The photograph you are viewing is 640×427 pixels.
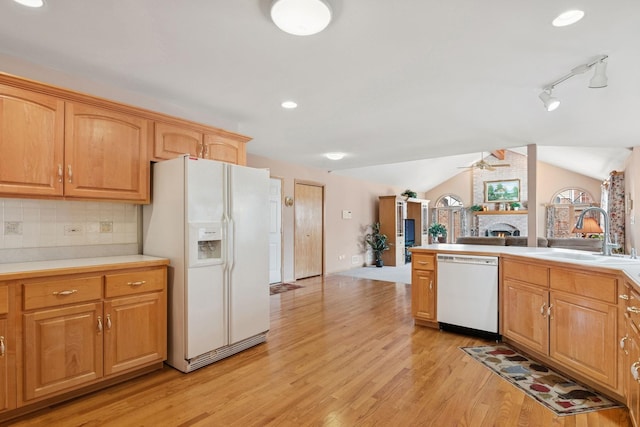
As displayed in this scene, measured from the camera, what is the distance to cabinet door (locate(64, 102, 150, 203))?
2.30 metres

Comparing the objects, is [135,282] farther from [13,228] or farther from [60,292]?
[13,228]

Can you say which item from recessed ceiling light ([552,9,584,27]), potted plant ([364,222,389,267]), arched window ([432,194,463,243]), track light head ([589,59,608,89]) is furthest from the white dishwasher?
arched window ([432,194,463,243])

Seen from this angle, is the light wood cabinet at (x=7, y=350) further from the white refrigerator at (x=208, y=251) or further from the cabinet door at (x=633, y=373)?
the cabinet door at (x=633, y=373)

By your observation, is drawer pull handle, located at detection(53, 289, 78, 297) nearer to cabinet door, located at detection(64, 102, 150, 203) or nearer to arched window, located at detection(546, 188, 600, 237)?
cabinet door, located at detection(64, 102, 150, 203)

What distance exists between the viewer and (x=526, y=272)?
2816 millimetres

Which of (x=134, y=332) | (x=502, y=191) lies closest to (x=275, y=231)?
(x=134, y=332)

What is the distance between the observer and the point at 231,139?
11.0ft

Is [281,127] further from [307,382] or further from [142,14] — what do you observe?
[307,382]

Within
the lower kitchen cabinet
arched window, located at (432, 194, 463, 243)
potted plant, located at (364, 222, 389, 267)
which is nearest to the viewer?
the lower kitchen cabinet

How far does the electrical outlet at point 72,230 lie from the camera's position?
8.27 ft

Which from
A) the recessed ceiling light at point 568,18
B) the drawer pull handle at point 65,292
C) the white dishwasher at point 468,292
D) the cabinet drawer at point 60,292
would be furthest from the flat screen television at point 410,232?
the drawer pull handle at point 65,292

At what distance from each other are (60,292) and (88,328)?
312mm

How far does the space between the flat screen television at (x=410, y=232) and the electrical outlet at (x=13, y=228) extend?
883 cm

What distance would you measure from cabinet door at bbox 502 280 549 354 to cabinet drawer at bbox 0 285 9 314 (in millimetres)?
3730
